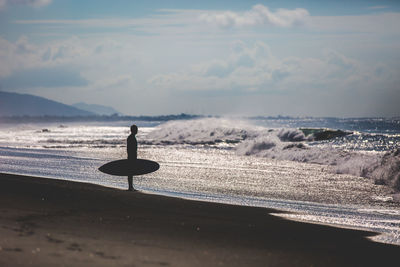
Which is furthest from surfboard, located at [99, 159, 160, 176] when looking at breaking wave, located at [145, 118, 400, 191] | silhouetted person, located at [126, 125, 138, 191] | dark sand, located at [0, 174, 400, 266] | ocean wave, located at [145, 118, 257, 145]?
ocean wave, located at [145, 118, 257, 145]

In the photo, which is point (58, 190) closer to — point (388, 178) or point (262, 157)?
point (388, 178)

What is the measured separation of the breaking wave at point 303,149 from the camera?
1729 cm

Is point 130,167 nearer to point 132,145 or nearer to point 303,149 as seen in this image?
point 132,145

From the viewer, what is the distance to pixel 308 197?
12.6 m

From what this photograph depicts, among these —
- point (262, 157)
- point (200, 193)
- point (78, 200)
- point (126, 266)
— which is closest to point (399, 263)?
point (126, 266)

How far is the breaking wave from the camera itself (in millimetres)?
17289

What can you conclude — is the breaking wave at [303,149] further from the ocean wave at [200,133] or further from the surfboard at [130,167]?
the surfboard at [130,167]

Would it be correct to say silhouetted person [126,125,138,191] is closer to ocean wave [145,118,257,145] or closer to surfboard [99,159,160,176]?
surfboard [99,159,160,176]

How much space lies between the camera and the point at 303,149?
91.5 feet

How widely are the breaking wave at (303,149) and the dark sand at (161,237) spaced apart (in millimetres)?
8182

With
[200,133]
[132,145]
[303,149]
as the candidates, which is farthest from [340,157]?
[200,133]

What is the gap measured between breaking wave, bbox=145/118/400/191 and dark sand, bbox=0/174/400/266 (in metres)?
8.18

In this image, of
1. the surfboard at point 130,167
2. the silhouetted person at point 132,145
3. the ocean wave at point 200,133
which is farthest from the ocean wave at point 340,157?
the ocean wave at point 200,133

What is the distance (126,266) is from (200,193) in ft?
24.7
